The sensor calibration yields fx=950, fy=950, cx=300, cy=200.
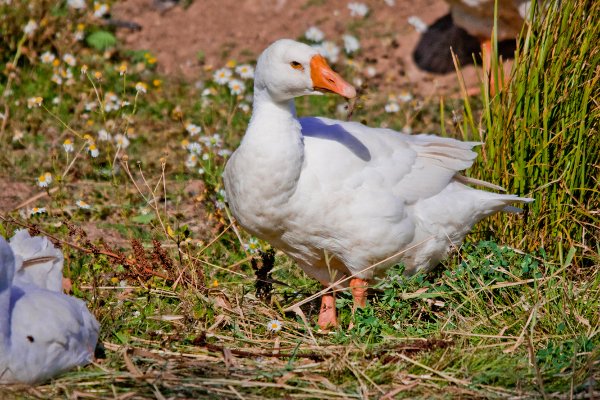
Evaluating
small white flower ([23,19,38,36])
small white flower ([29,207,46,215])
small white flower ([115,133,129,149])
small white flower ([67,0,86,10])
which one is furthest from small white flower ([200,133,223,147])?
small white flower ([67,0,86,10])

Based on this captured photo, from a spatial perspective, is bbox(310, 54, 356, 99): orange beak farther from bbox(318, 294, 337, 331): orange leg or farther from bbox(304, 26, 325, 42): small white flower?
bbox(304, 26, 325, 42): small white flower

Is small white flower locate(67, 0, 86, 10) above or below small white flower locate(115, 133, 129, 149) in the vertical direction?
above

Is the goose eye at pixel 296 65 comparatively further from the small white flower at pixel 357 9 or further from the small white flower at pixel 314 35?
the small white flower at pixel 357 9

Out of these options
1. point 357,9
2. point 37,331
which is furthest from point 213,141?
point 357,9

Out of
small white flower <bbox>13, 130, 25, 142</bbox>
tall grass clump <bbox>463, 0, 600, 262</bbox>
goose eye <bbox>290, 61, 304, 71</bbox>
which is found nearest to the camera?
goose eye <bbox>290, 61, 304, 71</bbox>

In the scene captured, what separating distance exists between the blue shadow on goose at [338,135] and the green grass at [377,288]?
2.04ft

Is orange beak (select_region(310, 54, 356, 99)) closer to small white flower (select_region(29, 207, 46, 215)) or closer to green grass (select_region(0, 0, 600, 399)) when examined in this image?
green grass (select_region(0, 0, 600, 399))

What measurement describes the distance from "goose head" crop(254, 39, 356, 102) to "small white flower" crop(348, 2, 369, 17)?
4.37m

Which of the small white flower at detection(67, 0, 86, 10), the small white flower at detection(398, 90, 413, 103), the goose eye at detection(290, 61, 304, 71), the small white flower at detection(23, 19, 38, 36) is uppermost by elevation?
the goose eye at detection(290, 61, 304, 71)

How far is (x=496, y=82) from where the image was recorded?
16.0ft

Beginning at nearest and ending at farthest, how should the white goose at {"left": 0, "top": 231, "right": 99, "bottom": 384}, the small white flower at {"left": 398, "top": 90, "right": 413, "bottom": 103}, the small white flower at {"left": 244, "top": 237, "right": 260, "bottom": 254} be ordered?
the white goose at {"left": 0, "top": 231, "right": 99, "bottom": 384} < the small white flower at {"left": 244, "top": 237, "right": 260, "bottom": 254} < the small white flower at {"left": 398, "top": 90, "right": 413, "bottom": 103}

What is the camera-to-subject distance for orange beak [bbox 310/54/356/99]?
13.2 feet

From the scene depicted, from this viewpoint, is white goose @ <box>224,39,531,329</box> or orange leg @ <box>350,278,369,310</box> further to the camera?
orange leg @ <box>350,278,369,310</box>

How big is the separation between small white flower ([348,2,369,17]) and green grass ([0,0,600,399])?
259 centimetres
